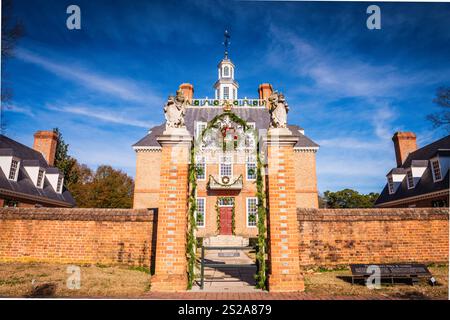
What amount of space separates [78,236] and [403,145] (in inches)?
1142

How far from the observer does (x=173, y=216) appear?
20.3ft

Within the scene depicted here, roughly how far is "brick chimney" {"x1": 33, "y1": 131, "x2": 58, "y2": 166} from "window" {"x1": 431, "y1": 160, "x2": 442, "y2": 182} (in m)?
33.0

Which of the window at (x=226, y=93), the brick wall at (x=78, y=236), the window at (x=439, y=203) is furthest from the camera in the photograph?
Answer: the window at (x=226, y=93)

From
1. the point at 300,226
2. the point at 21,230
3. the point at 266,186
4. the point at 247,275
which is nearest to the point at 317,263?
the point at 300,226

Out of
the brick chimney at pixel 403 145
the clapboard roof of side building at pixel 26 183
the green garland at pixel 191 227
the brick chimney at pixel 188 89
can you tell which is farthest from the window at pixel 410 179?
the clapboard roof of side building at pixel 26 183

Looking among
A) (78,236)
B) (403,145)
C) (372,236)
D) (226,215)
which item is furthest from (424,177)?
(78,236)

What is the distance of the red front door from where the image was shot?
70.5ft

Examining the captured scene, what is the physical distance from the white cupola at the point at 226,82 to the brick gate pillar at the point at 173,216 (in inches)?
1042

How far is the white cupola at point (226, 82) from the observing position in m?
32.2

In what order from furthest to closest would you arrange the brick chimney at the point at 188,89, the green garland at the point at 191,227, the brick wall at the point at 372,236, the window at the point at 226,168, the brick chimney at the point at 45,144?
the brick chimney at the point at 188,89, the brick chimney at the point at 45,144, the window at the point at 226,168, the brick wall at the point at 372,236, the green garland at the point at 191,227

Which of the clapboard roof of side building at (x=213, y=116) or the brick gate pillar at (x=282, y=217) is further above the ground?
the clapboard roof of side building at (x=213, y=116)

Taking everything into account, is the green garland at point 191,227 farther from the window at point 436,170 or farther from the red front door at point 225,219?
the window at point 436,170

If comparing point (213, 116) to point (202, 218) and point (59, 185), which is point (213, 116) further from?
point (202, 218)

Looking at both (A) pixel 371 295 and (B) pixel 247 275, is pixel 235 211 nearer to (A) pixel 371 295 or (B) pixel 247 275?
(B) pixel 247 275
